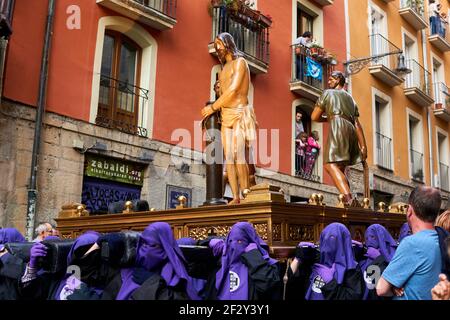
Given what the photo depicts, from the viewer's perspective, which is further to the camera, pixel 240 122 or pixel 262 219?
pixel 240 122

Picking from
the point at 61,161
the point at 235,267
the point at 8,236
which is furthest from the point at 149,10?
the point at 235,267

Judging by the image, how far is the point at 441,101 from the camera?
2009cm

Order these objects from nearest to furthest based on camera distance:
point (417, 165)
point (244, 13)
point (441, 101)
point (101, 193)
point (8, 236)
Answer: point (8, 236)
point (101, 193)
point (244, 13)
point (417, 165)
point (441, 101)

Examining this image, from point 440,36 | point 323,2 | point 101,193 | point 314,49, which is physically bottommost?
point 101,193

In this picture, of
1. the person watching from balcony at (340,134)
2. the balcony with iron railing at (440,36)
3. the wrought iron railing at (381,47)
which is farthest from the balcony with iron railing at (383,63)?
the person watching from balcony at (340,134)

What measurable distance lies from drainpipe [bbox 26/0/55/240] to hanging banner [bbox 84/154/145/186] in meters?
1.07

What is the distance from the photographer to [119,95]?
9.83 m

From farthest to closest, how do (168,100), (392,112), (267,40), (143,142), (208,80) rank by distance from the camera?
1. (392,112)
2. (267,40)
3. (208,80)
4. (168,100)
5. (143,142)

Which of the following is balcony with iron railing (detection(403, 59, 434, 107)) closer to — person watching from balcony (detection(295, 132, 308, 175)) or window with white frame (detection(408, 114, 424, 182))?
window with white frame (detection(408, 114, 424, 182))

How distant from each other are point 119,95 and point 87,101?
897mm

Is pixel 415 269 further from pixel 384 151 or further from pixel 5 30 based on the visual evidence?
pixel 384 151

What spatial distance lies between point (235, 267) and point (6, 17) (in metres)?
5.71
